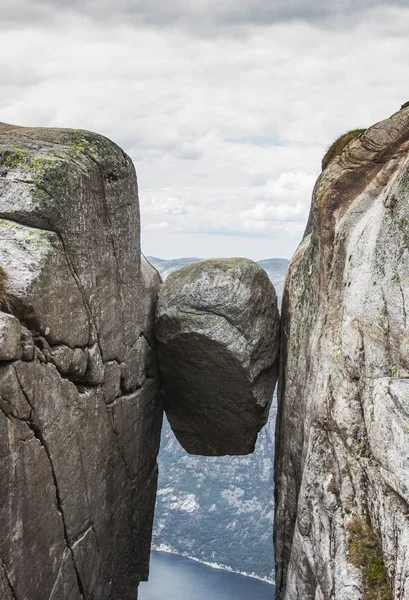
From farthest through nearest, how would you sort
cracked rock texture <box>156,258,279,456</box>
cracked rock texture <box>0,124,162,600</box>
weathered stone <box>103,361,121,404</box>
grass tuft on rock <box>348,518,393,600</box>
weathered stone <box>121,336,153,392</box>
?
cracked rock texture <box>156,258,279,456</box>, weathered stone <box>121,336,153,392</box>, weathered stone <box>103,361,121,404</box>, cracked rock texture <box>0,124,162,600</box>, grass tuft on rock <box>348,518,393,600</box>

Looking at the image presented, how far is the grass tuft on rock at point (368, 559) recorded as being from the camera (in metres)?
11.5

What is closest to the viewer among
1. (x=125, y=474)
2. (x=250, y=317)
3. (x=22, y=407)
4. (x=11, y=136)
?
(x=22, y=407)

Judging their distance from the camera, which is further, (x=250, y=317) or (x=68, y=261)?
(x=250, y=317)

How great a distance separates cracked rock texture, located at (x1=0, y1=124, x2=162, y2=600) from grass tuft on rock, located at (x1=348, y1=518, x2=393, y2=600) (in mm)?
6422

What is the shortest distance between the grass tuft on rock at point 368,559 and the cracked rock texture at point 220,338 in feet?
27.9

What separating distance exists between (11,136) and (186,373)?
32.3 feet

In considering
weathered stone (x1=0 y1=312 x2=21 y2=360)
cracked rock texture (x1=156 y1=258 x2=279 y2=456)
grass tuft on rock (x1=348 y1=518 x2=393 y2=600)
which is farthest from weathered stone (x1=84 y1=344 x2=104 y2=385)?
grass tuft on rock (x1=348 y1=518 x2=393 y2=600)

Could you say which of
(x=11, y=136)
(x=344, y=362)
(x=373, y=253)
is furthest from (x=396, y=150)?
(x=11, y=136)

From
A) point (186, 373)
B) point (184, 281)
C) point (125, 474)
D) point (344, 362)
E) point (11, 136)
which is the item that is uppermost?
point (11, 136)

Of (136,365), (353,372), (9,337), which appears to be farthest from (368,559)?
(136,365)

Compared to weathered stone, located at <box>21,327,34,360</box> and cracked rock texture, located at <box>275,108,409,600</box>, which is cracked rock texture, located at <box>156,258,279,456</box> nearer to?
cracked rock texture, located at <box>275,108,409,600</box>

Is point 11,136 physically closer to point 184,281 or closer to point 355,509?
point 184,281

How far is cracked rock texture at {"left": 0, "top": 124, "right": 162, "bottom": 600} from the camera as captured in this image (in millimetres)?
12938

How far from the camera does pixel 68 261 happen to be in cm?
1491
